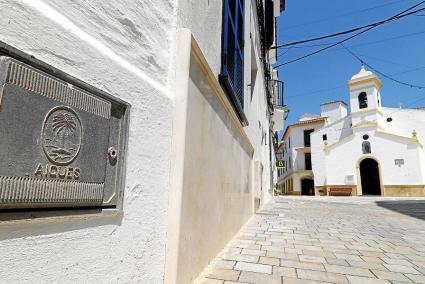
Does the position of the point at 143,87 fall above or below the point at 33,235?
above

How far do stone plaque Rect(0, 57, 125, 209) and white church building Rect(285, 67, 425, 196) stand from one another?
27459 mm

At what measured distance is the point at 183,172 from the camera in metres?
1.72

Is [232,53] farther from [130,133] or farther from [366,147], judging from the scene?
[366,147]

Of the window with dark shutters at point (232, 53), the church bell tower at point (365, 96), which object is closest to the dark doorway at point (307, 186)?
the church bell tower at point (365, 96)

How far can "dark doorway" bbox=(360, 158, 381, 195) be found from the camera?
2575 centimetres

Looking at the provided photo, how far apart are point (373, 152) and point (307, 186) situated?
9880 mm

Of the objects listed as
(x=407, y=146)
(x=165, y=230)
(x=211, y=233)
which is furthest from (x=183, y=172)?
(x=407, y=146)

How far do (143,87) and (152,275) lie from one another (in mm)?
1027

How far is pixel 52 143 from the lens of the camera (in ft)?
3.03

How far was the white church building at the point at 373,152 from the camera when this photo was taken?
2327cm

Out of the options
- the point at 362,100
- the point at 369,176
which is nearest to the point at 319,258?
the point at 369,176

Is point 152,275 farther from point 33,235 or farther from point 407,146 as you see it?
point 407,146

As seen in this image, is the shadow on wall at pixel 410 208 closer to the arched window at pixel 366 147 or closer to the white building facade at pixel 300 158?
the arched window at pixel 366 147

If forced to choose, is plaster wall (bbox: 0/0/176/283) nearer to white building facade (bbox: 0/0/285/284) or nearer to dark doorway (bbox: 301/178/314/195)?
white building facade (bbox: 0/0/285/284)
